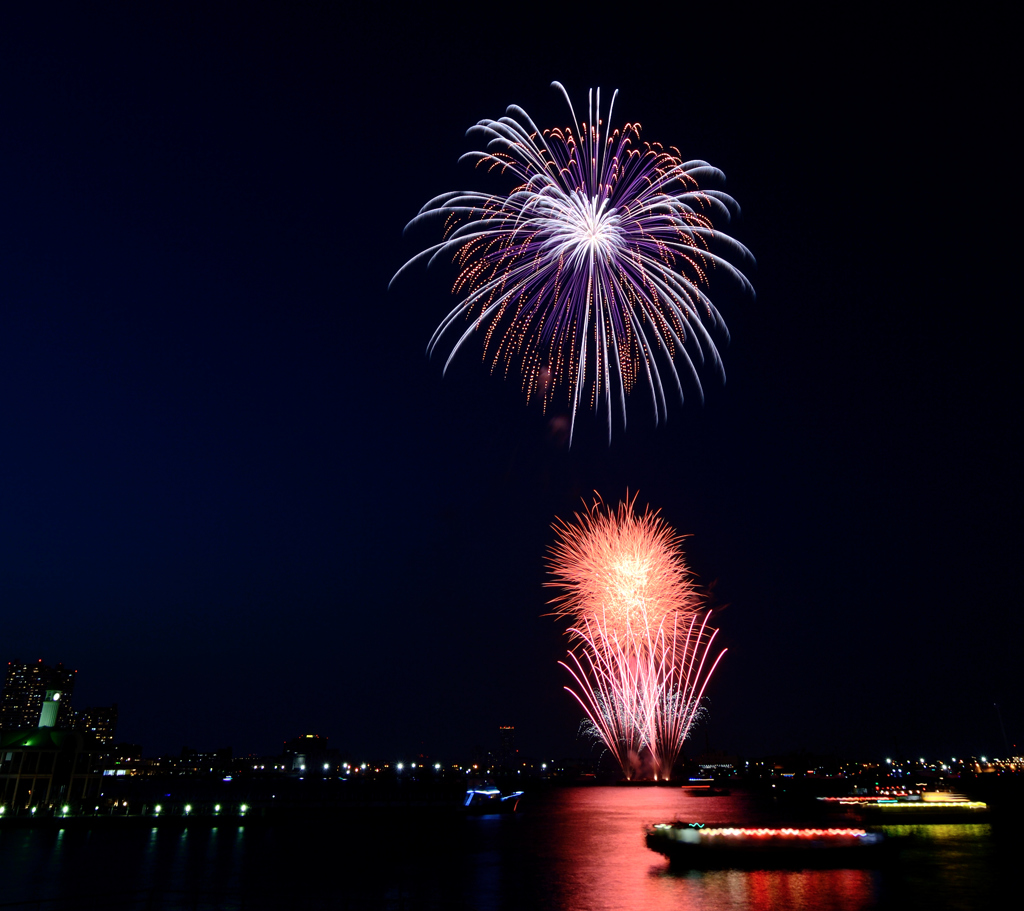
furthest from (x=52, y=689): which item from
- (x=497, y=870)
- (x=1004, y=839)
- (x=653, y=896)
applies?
(x=1004, y=839)

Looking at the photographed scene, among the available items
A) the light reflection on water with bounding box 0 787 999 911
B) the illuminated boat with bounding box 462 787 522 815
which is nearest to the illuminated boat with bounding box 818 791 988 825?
the light reflection on water with bounding box 0 787 999 911

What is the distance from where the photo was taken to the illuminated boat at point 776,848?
30312 millimetres

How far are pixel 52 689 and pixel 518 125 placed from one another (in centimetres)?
6770

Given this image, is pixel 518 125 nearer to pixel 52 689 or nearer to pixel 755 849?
pixel 755 849

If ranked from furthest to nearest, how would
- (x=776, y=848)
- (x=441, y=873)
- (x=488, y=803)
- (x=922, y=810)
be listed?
(x=488, y=803) < (x=922, y=810) < (x=441, y=873) < (x=776, y=848)

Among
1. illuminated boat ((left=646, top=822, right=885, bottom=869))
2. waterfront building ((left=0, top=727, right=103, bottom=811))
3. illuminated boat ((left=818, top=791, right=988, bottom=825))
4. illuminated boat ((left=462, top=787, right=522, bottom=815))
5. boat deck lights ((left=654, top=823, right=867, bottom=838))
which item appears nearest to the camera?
illuminated boat ((left=646, top=822, right=885, bottom=869))

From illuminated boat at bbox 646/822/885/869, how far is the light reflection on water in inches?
47.4

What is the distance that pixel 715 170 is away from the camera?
29.6 m

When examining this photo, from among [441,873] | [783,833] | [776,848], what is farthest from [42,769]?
[783,833]

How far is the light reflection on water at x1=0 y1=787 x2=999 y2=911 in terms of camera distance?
77.7 ft

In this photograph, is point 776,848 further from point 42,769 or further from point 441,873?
point 42,769

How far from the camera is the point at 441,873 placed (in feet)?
110

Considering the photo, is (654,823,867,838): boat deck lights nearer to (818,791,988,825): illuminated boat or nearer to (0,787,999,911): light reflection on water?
(0,787,999,911): light reflection on water

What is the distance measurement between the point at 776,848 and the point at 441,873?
15285 mm
